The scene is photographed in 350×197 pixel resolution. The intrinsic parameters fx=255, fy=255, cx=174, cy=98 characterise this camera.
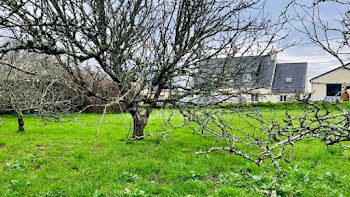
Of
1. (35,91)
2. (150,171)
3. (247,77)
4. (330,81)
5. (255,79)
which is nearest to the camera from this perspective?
→ (150,171)

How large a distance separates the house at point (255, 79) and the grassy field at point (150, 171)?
1.47 meters

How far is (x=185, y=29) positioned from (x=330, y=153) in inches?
185

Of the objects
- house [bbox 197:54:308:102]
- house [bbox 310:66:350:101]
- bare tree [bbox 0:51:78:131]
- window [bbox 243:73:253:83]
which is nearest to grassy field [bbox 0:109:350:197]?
bare tree [bbox 0:51:78:131]

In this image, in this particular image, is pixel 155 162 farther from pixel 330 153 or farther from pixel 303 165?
pixel 330 153

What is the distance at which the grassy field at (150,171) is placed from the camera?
4.11 metres

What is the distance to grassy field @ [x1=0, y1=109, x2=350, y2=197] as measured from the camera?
411 cm

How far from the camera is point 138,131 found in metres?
7.95

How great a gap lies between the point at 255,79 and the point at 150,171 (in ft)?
11.5

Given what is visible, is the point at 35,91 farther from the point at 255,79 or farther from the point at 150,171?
the point at 255,79

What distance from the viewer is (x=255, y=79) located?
656 cm

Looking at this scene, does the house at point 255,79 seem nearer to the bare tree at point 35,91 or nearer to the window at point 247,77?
the window at point 247,77

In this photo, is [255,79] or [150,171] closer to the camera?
[150,171]

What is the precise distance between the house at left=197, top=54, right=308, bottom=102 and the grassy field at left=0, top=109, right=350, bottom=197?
147cm

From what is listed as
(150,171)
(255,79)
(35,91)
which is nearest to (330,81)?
(255,79)
